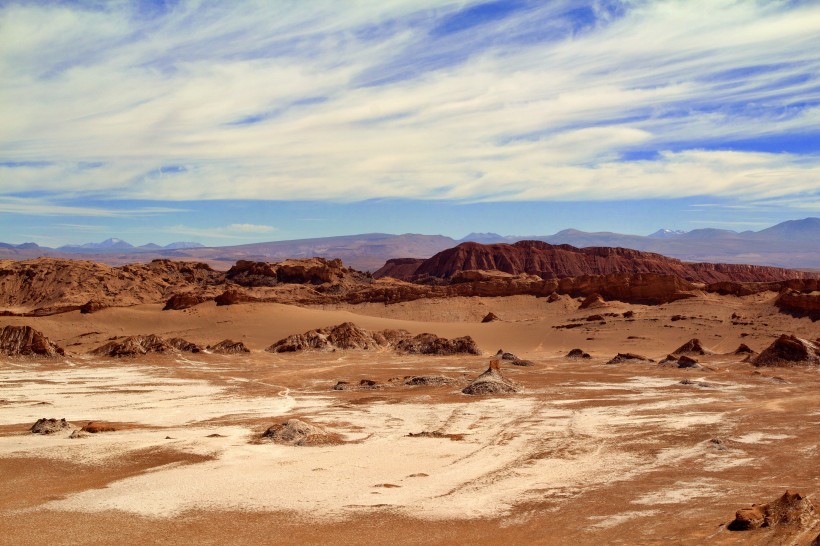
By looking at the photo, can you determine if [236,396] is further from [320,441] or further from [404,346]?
[404,346]

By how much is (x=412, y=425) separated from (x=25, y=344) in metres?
24.7

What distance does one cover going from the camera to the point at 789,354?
31.2m

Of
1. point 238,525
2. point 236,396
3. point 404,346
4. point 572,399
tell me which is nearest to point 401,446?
point 238,525

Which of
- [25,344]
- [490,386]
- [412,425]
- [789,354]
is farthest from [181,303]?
[789,354]

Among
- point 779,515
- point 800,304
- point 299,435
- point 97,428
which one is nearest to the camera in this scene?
point 779,515

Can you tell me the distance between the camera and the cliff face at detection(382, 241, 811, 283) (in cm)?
9538

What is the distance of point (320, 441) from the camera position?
16234 millimetres

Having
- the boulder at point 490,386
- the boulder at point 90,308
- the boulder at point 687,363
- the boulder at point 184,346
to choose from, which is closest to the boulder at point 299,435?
the boulder at point 490,386

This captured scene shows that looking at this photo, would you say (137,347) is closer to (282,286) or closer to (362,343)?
(362,343)

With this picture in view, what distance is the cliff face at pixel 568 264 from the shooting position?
95.4 metres

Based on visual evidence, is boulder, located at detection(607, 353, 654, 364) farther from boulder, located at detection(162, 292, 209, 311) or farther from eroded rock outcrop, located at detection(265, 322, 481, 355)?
boulder, located at detection(162, 292, 209, 311)

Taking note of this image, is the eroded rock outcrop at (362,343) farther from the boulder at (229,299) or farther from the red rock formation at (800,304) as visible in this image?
the red rock formation at (800,304)

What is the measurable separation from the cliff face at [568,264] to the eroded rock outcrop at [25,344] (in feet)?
209

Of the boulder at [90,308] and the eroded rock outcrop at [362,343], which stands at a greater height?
the boulder at [90,308]
